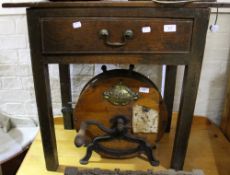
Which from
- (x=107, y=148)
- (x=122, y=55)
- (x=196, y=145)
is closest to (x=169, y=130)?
(x=196, y=145)

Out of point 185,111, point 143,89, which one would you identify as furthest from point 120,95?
point 185,111

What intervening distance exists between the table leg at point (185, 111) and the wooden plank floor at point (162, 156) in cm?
10

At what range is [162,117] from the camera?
1006mm

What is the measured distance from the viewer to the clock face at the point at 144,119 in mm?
964

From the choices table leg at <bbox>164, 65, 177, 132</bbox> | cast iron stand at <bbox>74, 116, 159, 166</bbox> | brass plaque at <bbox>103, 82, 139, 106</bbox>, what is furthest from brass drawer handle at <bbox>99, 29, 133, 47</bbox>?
table leg at <bbox>164, 65, 177, 132</bbox>

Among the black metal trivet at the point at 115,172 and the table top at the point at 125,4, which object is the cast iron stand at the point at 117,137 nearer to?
the black metal trivet at the point at 115,172

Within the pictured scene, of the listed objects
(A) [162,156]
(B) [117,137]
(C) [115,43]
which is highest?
(C) [115,43]

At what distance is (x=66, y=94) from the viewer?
1191mm

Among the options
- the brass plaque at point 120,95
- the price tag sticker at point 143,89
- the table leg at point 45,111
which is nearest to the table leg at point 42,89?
the table leg at point 45,111

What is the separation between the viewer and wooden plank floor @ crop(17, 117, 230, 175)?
1021 mm

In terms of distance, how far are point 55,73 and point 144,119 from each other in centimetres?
53

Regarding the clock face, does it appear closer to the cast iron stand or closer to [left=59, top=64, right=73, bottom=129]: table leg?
the cast iron stand

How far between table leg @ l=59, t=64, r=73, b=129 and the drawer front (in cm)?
38

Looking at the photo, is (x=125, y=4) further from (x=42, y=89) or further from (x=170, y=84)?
(x=170, y=84)
